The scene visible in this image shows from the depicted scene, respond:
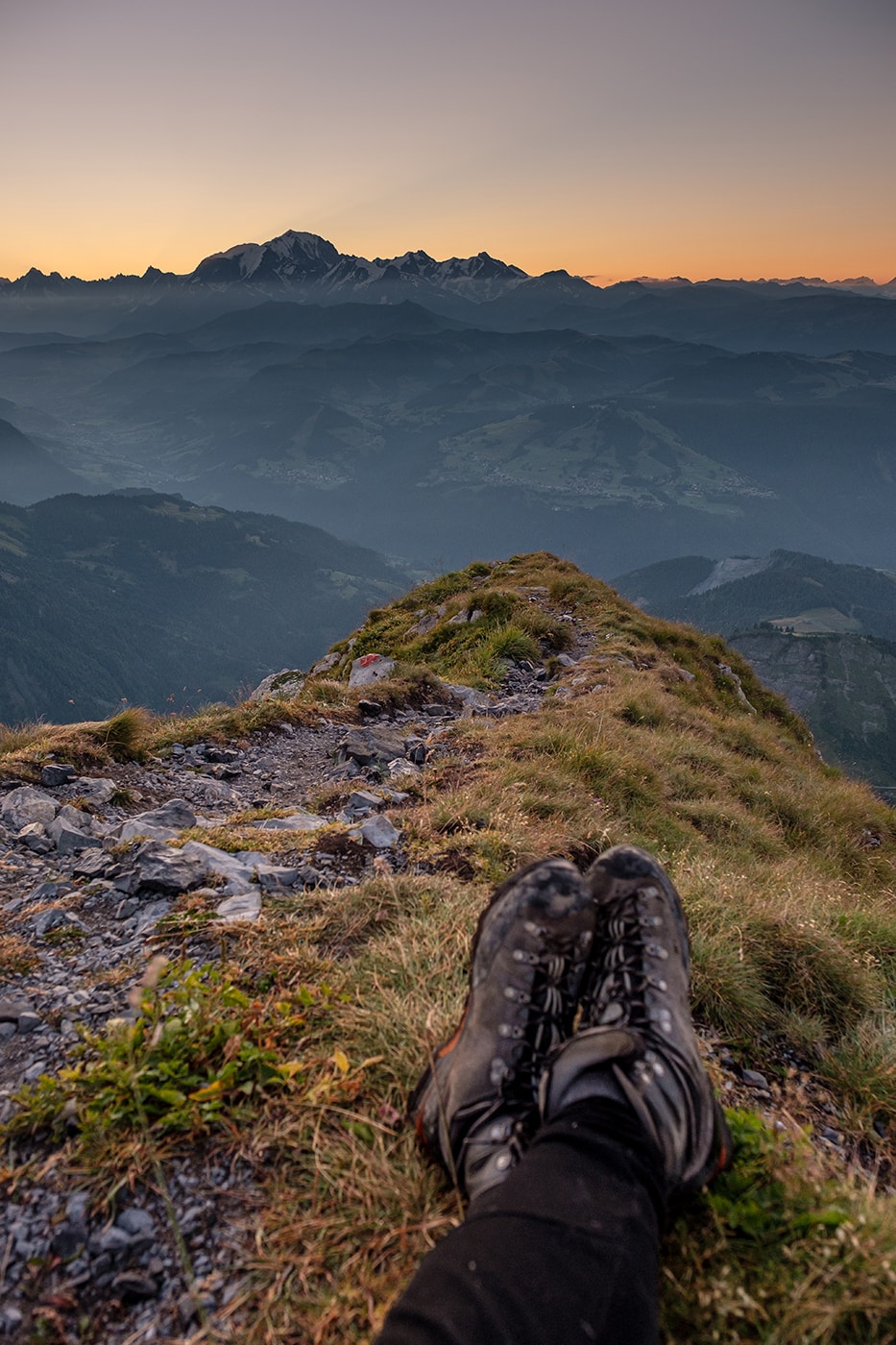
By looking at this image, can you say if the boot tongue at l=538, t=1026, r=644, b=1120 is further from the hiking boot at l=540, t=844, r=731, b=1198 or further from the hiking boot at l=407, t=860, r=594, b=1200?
the hiking boot at l=407, t=860, r=594, b=1200

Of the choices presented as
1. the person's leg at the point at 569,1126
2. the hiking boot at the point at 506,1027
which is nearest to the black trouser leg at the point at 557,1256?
→ the person's leg at the point at 569,1126

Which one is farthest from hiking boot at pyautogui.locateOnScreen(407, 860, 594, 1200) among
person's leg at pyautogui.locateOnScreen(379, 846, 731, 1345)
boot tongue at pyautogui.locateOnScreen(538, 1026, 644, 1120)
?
boot tongue at pyautogui.locateOnScreen(538, 1026, 644, 1120)

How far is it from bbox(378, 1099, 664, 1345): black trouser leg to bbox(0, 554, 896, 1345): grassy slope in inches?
9.7

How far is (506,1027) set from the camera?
2596 millimetres

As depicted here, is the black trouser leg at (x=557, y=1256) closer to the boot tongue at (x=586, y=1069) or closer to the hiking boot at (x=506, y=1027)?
the boot tongue at (x=586, y=1069)

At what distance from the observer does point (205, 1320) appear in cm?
190

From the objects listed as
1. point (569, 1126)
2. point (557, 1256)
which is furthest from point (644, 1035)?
point (557, 1256)

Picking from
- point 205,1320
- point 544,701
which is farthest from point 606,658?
point 205,1320

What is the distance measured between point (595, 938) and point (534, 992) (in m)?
0.40

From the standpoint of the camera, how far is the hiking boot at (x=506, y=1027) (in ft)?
7.70

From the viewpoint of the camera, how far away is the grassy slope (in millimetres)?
1994

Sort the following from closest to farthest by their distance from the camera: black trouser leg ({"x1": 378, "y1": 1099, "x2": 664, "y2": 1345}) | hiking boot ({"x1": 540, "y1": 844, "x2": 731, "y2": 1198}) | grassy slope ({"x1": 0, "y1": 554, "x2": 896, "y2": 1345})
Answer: black trouser leg ({"x1": 378, "y1": 1099, "x2": 664, "y2": 1345}) < grassy slope ({"x1": 0, "y1": 554, "x2": 896, "y2": 1345}) < hiking boot ({"x1": 540, "y1": 844, "x2": 731, "y2": 1198})

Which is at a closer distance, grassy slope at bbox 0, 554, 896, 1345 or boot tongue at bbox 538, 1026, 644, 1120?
grassy slope at bbox 0, 554, 896, 1345

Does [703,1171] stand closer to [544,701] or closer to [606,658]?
[544,701]
